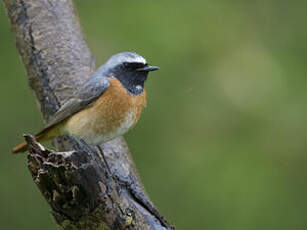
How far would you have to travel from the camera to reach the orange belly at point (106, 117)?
5.21m

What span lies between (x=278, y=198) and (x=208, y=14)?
281cm

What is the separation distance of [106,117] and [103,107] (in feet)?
0.33

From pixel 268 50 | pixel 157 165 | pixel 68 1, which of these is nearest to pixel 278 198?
pixel 157 165

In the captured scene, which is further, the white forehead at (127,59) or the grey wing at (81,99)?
the white forehead at (127,59)

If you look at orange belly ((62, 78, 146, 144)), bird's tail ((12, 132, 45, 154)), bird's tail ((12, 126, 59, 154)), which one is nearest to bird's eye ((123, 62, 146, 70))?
orange belly ((62, 78, 146, 144))

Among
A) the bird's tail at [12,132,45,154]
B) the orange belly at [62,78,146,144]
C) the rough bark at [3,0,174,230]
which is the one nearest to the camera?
the rough bark at [3,0,174,230]

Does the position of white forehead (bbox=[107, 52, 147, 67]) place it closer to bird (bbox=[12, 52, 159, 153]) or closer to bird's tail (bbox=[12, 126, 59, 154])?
bird (bbox=[12, 52, 159, 153])

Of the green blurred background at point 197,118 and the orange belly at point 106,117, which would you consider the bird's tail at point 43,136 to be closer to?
the orange belly at point 106,117

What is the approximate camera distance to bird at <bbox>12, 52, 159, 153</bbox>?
5234 millimetres

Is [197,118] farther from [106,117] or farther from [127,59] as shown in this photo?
[106,117]

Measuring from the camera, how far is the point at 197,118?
24.9 feet

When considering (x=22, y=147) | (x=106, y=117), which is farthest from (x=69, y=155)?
(x=22, y=147)

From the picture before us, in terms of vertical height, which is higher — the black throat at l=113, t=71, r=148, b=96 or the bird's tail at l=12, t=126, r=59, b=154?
the black throat at l=113, t=71, r=148, b=96

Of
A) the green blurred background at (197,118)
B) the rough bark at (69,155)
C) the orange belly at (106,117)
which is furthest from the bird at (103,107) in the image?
the green blurred background at (197,118)
